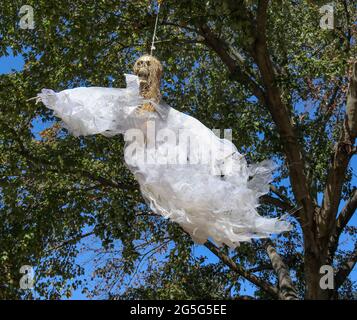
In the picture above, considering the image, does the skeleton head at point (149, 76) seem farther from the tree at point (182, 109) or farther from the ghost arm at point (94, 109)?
the tree at point (182, 109)

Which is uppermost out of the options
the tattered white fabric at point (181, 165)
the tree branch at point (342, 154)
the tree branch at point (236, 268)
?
the tree branch at point (342, 154)

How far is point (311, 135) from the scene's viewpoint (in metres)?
8.72

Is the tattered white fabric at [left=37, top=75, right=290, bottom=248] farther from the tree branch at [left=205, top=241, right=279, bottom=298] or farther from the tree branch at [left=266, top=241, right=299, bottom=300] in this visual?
the tree branch at [left=205, top=241, right=279, bottom=298]

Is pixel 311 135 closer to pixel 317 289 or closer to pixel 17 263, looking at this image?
pixel 317 289

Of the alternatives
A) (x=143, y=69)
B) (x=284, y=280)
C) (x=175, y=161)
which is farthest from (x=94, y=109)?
(x=284, y=280)

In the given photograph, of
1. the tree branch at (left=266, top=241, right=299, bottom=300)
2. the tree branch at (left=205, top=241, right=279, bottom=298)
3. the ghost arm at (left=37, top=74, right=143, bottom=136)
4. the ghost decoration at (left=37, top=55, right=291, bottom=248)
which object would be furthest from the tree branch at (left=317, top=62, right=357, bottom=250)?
the ghost arm at (left=37, top=74, right=143, bottom=136)

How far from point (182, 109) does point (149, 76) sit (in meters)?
4.64

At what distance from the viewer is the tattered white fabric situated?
3.55 metres

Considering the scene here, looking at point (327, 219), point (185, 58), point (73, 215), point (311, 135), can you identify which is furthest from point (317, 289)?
point (185, 58)

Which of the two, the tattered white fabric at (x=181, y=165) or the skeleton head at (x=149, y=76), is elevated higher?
the skeleton head at (x=149, y=76)

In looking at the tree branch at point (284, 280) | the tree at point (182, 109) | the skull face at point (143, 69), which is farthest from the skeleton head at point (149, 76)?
the tree branch at point (284, 280)

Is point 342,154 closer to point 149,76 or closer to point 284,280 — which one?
point 284,280

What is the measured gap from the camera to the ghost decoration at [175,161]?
355 cm

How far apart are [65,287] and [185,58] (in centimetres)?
342
